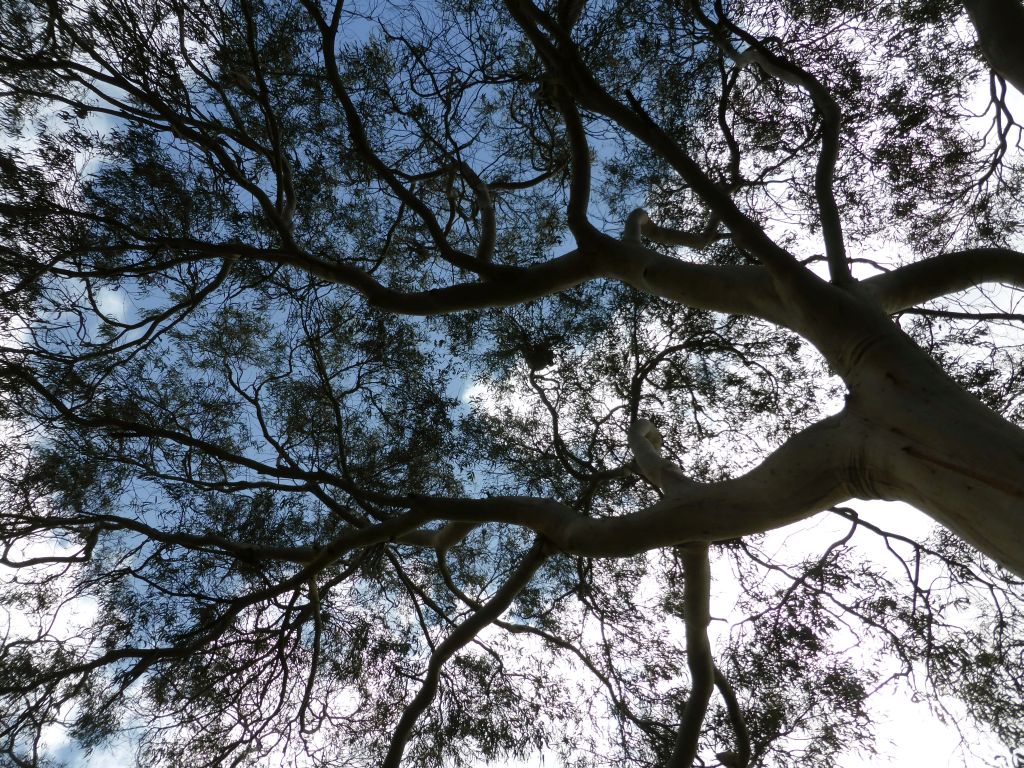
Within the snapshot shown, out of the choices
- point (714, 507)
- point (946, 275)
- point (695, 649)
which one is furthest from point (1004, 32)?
point (695, 649)

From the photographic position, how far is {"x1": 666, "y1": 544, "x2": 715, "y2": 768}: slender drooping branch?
275cm

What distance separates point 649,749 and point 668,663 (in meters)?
0.58

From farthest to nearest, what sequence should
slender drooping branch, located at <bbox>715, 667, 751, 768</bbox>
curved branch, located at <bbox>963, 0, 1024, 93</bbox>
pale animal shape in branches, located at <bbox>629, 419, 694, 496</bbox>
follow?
slender drooping branch, located at <bbox>715, 667, 751, 768</bbox> < pale animal shape in branches, located at <bbox>629, 419, 694, 496</bbox> < curved branch, located at <bbox>963, 0, 1024, 93</bbox>

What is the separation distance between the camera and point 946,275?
2.33 m

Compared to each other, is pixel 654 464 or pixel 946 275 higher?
pixel 946 275

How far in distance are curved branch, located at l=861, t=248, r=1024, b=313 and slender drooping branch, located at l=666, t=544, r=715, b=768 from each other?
1.23m

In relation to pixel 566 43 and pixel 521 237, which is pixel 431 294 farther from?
pixel 521 237

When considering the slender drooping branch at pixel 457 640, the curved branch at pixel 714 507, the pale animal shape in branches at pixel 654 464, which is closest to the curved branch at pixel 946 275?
the curved branch at pixel 714 507

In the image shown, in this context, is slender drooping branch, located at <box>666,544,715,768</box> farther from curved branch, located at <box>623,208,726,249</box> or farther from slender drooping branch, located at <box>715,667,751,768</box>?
curved branch, located at <box>623,208,726,249</box>

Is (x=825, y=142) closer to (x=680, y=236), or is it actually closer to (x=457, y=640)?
(x=680, y=236)

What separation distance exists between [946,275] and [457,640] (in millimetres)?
2575

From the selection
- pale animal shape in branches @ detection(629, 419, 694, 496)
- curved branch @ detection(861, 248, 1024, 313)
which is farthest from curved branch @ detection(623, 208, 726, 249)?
curved branch @ detection(861, 248, 1024, 313)

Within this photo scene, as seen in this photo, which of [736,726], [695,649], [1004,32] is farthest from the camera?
[736,726]

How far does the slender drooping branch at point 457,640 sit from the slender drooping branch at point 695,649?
651 mm
